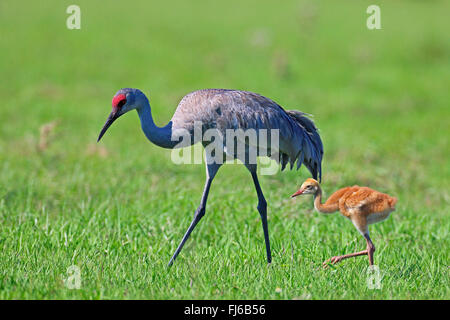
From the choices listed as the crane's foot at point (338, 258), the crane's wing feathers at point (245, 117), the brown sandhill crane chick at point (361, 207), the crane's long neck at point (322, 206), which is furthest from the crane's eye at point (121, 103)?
the crane's foot at point (338, 258)

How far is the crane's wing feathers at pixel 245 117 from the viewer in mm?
5066

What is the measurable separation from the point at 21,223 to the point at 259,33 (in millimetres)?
14648

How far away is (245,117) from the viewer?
515 centimetres

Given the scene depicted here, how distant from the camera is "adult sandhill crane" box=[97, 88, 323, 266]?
496cm

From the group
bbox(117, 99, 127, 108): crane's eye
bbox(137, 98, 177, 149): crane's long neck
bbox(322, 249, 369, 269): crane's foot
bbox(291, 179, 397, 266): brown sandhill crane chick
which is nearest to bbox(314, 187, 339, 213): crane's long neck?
bbox(291, 179, 397, 266): brown sandhill crane chick

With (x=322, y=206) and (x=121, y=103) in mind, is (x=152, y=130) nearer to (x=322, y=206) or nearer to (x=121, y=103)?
(x=121, y=103)

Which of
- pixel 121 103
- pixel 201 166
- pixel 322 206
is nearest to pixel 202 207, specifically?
pixel 322 206

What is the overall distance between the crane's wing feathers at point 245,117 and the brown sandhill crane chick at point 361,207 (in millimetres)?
679

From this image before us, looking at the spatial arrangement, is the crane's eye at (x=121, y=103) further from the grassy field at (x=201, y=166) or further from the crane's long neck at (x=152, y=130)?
the grassy field at (x=201, y=166)

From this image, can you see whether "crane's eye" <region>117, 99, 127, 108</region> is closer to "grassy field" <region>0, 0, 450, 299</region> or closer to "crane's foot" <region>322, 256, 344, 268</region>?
"grassy field" <region>0, 0, 450, 299</region>

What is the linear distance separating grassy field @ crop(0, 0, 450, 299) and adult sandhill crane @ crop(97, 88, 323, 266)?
25.3 inches

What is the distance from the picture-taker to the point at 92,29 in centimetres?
1903

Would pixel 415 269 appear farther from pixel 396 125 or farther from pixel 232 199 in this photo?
pixel 396 125
